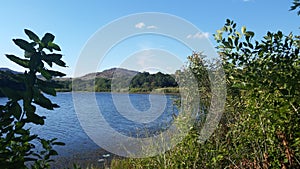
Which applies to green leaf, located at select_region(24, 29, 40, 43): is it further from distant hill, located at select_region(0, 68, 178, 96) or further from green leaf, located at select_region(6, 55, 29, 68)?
distant hill, located at select_region(0, 68, 178, 96)

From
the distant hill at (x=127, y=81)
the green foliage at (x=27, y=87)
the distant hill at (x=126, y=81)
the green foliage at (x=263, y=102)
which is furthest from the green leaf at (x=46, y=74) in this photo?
the distant hill at (x=127, y=81)

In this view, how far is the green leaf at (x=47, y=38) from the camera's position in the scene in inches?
36.5

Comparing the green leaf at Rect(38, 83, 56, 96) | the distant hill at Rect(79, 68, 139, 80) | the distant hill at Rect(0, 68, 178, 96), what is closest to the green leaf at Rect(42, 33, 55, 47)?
the green leaf at Rect(38, 83, 56, 96)

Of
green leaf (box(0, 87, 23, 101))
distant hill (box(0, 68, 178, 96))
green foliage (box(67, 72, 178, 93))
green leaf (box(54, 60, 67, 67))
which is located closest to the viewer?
green leaf (box(0, 87, 23, 101))

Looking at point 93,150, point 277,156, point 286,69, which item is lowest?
point 93,150

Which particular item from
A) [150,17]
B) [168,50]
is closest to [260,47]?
[150,17]

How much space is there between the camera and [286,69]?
5.01ft

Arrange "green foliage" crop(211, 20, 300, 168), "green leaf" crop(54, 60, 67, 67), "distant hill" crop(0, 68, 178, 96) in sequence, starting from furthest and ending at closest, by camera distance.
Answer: "distant hill" crop(0, 68, 178, 96) → "green foliage" crop(211, 20, 300, 168) → "green leaf" crop(54, 60, 67, 67)

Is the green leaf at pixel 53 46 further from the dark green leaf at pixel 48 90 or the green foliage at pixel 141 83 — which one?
the green foliage at pixel 141 83

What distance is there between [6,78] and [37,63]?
0.34 feet

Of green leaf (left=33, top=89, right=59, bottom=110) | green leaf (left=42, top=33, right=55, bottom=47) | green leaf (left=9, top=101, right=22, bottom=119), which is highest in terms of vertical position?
green leaf (left=42, top=33, right=55, bottom=47)

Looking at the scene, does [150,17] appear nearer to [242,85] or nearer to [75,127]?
[242,85]

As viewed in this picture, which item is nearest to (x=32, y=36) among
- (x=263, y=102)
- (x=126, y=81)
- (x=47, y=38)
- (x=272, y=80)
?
(x=47, y=38)

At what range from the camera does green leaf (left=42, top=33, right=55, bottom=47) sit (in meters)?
0.93
